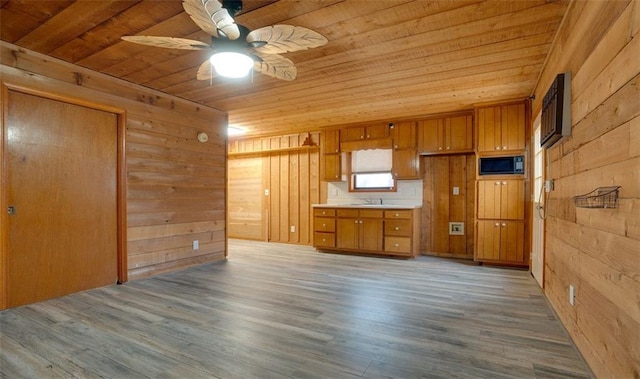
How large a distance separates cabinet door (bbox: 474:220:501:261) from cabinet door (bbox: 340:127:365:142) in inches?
96.5

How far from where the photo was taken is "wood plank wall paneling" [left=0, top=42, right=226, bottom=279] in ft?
10.6

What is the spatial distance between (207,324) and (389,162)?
165 inches

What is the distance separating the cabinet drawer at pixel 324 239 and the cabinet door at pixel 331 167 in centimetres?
108

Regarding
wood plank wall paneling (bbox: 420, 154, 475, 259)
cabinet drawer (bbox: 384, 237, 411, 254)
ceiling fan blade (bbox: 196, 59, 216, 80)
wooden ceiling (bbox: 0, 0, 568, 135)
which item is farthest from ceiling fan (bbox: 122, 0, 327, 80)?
wood plank wall paneling (bbox: 420, 154, 475, 259)

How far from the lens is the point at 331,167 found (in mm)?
6094

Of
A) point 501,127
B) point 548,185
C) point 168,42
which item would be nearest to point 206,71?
point 168,42

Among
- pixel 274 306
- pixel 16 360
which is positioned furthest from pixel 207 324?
pixel 16 360

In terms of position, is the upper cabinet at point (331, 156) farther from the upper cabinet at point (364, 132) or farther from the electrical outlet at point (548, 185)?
the electrical outlet at point (548, 185)

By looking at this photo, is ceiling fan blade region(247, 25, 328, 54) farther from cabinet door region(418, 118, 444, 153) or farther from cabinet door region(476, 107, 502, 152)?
cabinet door region(418, 118, 444, 153)

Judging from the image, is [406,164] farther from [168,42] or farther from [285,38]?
[168,42]

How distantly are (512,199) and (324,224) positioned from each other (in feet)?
9.85

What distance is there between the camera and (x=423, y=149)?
5.29m

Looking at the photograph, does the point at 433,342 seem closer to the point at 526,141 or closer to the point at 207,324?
the point at 207,324

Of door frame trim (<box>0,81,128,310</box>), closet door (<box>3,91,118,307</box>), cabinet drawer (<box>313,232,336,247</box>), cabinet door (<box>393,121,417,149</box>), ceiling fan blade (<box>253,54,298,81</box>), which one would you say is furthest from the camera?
cabinet drawer (<box>313,232,336,247</box>)
